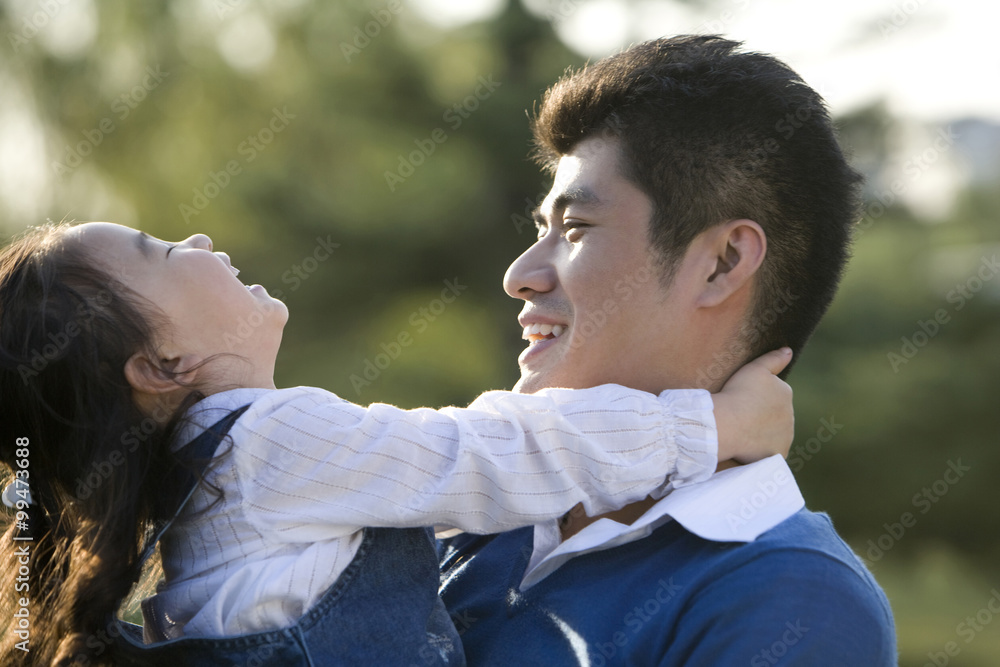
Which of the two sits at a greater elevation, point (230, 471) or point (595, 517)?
point (230, 471)

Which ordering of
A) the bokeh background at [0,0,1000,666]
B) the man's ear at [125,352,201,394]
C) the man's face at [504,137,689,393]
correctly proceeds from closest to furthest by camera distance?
the man's ear at [125,352,201,394] → the man's face at [504,137,689,393] → the bokeh background at [0,0,1000,666]

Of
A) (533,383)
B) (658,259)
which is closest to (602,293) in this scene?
(658,259)

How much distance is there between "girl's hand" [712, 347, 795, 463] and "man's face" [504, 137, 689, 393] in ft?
0.60

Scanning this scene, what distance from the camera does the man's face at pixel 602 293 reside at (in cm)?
183

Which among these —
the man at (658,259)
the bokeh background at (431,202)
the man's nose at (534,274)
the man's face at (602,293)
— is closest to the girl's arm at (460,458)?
the man at (658,259)

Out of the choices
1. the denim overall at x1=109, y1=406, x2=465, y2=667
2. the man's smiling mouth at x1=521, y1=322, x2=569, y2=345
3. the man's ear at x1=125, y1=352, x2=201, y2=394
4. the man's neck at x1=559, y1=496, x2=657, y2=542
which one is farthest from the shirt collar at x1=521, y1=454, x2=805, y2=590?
the man's ear at x1=125, y1=352, x2=201, y2=394

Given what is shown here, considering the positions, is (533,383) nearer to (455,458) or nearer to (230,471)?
(455,458)

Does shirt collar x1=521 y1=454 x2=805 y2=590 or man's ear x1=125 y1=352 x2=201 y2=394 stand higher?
man's ear x1=125 y1=352 x2=201 y2=394

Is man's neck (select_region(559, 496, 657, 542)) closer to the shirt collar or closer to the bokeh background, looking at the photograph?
the shirt collar

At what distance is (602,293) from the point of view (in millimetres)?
1834

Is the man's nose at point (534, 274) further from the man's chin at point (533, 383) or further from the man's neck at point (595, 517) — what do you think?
the man's neck at point (595, 517)

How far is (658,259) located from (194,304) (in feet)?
2.90

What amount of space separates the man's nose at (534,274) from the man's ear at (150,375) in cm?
68

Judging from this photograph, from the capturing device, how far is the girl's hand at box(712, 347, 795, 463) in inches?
62.7
